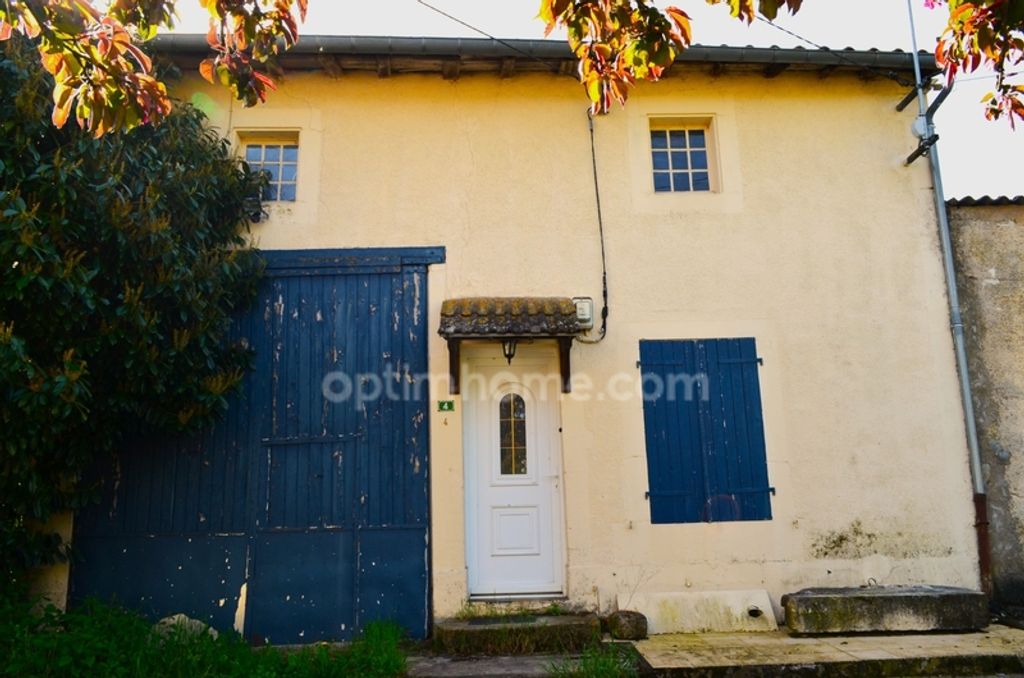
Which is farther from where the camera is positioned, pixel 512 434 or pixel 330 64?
pixel 330 64

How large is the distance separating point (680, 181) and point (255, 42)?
460 centimetres

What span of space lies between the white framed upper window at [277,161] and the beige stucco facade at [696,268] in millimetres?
191

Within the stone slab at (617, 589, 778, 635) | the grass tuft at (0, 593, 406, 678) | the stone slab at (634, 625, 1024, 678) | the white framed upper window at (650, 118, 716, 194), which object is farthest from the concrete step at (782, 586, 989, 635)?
the white framed upper window at (650, 118, 716, 194)

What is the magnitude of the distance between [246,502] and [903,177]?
6.61 metres

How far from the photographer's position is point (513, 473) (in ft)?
20.6

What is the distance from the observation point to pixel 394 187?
6469 mm

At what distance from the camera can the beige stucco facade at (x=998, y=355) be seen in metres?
6.19

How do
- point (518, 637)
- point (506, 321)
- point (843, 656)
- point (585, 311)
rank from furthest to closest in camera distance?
1. point (585, 311)
2. point (506, 321)
3. point (518, 637)
4. point (843, 656)

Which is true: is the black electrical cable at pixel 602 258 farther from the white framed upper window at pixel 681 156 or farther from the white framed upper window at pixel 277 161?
the white framed upper window at pixel 277 161

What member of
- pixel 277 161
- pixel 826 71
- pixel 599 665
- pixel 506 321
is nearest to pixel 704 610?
pixel 599 665

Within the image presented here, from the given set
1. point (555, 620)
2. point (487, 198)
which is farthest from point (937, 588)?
point (487, 198)

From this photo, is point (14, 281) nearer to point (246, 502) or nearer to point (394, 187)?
point (246, 502)

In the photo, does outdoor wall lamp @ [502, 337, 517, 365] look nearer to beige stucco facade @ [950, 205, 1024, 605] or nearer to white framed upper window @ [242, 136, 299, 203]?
white framed upper window @ [242, 136, 299, 203]

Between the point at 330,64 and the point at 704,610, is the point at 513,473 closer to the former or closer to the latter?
the point at 704,610
